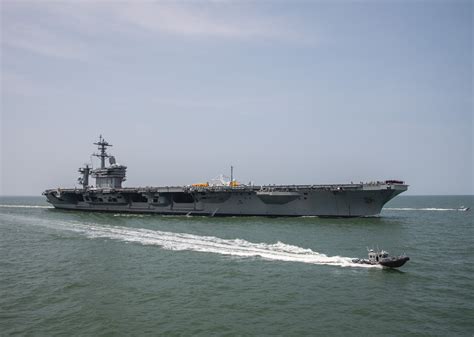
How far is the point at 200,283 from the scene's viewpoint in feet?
41.4

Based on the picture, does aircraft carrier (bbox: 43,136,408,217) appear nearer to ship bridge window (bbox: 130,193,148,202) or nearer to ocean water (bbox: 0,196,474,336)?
ship bridge window (bbox: 130,193,148,202)

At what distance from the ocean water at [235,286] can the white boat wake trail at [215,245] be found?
93 mm

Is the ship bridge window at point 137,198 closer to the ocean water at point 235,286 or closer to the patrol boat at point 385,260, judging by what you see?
the ocean water at point 235,286

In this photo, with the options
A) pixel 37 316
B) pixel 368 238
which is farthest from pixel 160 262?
pixel 368 238

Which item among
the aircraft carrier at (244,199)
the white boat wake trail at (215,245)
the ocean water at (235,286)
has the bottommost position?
the ocean water at (235,286)

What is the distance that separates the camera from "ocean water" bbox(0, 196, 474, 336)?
361 inches

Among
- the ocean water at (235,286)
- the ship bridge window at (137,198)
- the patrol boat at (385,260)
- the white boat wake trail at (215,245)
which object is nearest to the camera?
the ocean water at (235,286)

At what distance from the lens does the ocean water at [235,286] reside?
9164 millimetres

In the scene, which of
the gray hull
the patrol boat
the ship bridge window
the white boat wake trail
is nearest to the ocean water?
the white boat wake trail

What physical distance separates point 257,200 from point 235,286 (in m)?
20.2

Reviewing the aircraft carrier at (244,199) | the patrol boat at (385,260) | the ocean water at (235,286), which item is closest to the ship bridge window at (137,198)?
the aircraft carrier at (244,199)

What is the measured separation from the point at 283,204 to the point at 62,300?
22.5 metres

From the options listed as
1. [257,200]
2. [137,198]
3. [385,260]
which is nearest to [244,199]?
[257,200]

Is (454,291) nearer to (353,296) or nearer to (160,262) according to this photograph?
(353,296)
